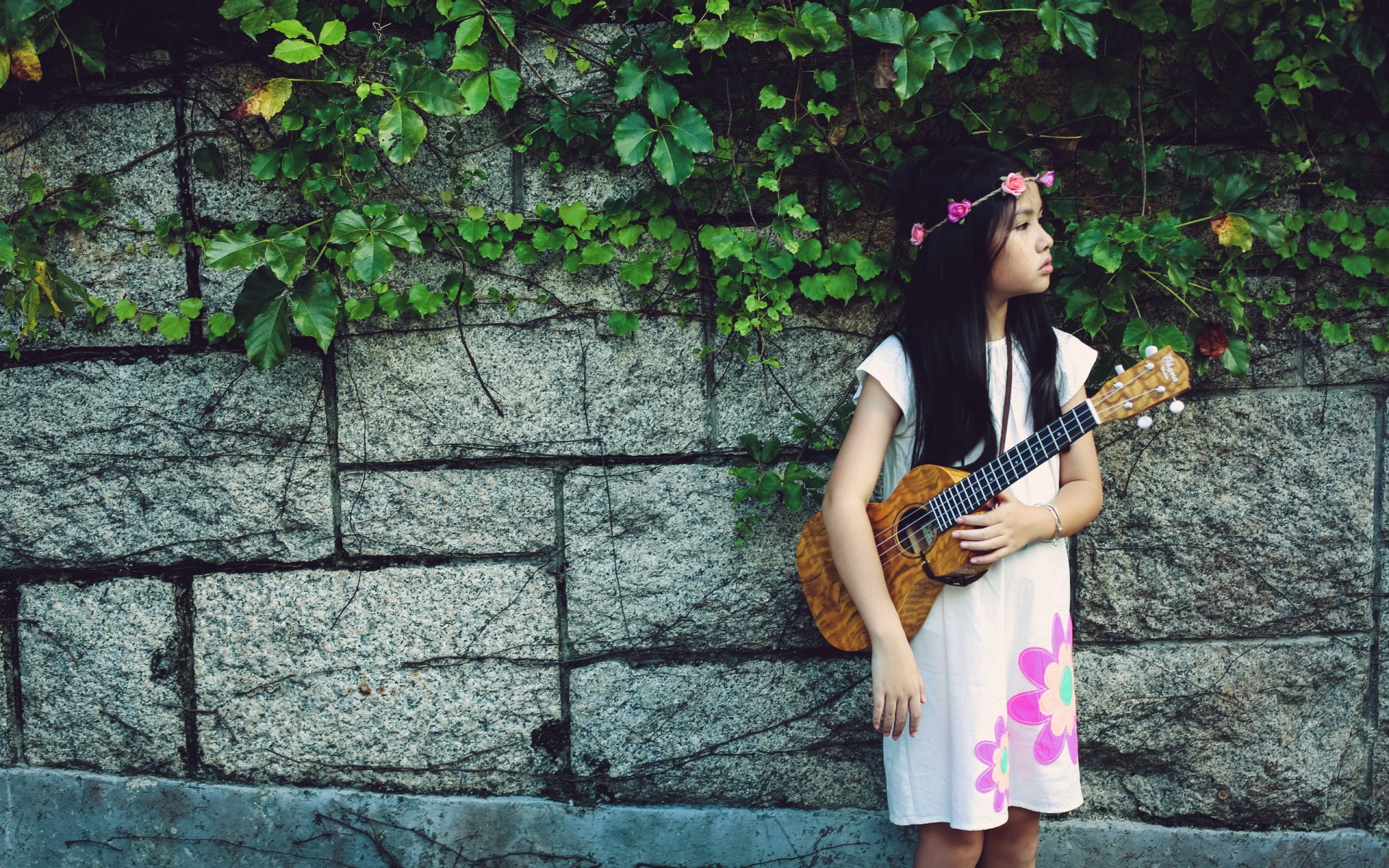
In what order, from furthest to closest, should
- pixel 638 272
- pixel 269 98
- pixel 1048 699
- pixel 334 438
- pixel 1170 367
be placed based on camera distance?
pixel 334 438 < pixel 638 272 < pixel 269 98 < pixel 1048 699 < pixel 1170 367

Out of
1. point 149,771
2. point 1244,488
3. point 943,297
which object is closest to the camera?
point 943,297

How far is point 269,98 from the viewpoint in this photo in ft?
6.73

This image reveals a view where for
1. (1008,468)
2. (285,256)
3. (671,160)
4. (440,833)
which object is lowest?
(440,833)

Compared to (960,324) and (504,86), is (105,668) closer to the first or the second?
(504,86)

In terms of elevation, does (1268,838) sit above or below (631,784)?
below

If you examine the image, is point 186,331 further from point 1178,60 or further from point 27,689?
point 1178,60

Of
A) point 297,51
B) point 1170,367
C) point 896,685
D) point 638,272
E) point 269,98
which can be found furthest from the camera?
point 638,272

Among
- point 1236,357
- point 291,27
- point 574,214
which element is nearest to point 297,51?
point 291,27

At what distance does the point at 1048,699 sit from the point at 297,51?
6.50 feet

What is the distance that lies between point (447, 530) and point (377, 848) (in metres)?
0.81

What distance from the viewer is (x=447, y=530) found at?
228 cm

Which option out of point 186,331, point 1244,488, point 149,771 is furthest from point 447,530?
point 1244,488

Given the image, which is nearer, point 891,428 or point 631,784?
point 891,428

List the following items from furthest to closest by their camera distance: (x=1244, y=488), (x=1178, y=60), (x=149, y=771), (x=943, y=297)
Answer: (x=149, y=771) → (x=1244, y=488) → (x=1178, y=60) → (x=943, y=297)
